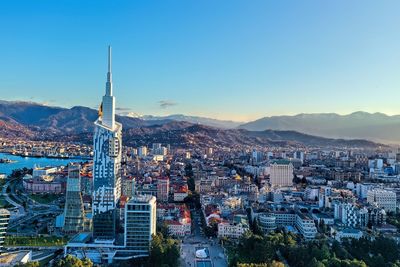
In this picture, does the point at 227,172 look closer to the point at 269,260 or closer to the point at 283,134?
the point at 269,260

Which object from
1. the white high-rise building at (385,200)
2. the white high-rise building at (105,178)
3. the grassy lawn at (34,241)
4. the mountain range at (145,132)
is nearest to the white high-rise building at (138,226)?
the white high-rise building at (105,178)

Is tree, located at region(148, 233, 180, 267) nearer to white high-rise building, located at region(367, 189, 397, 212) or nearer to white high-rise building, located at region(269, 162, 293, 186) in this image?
white high-rise building, located at region(367, 189, 397, 212)

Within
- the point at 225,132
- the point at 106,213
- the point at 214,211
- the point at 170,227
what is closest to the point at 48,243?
the point at 106,213

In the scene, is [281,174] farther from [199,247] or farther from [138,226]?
[138,226]

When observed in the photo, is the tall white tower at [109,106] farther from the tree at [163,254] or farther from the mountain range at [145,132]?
the mountain range at [145,132]

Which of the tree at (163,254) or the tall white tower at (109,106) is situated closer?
the tree at (163,254)

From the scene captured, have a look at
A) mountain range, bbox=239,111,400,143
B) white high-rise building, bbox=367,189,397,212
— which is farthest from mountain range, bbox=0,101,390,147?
white high-rise building, bbox=367,189,397,212
